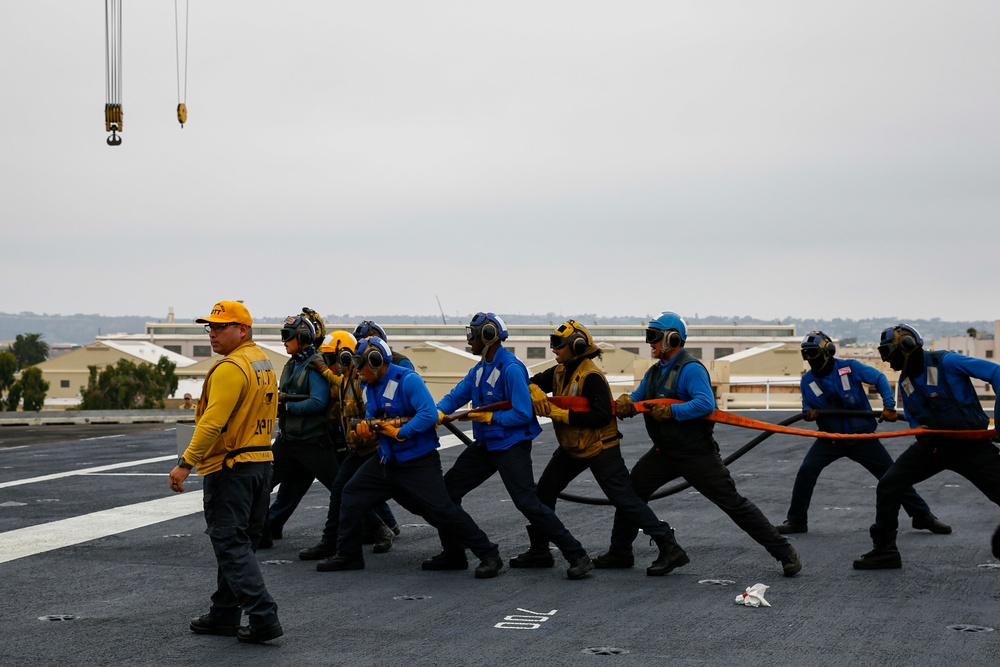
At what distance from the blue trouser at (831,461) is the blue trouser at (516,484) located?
10.6 feet

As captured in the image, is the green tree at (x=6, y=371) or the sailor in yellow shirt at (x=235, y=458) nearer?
the sailor in yellow shirt at (x=235, y=458)

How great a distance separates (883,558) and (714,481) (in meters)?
1.61

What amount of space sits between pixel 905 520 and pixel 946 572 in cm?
299

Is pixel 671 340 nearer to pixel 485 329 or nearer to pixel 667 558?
pixel 485 329

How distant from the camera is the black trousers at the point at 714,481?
8859 millimetres

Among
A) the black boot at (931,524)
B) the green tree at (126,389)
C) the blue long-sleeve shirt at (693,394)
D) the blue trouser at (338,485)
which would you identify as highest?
the blue long-sleeve shirt at (693,394)

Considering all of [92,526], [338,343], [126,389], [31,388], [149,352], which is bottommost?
[126,389]

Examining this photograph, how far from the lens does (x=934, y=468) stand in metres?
9.06

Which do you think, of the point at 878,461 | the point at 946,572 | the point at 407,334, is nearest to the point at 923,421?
the point at 946,572

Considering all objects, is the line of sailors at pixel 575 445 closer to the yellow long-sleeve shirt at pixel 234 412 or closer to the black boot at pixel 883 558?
the black boot at pixel 883 558

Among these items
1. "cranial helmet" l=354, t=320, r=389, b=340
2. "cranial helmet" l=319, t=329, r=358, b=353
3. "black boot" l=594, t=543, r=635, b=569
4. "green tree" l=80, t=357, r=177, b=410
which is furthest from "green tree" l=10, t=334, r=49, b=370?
"black boot" l=594, t=543, r=635, b=569

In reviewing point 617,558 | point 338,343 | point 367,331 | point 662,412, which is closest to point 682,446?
point 662,412

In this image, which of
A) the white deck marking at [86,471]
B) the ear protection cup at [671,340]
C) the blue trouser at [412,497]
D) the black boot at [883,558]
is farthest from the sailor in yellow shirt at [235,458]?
the white deck marking at [86,471]

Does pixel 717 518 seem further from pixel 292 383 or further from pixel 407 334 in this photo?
pixel 407 334
